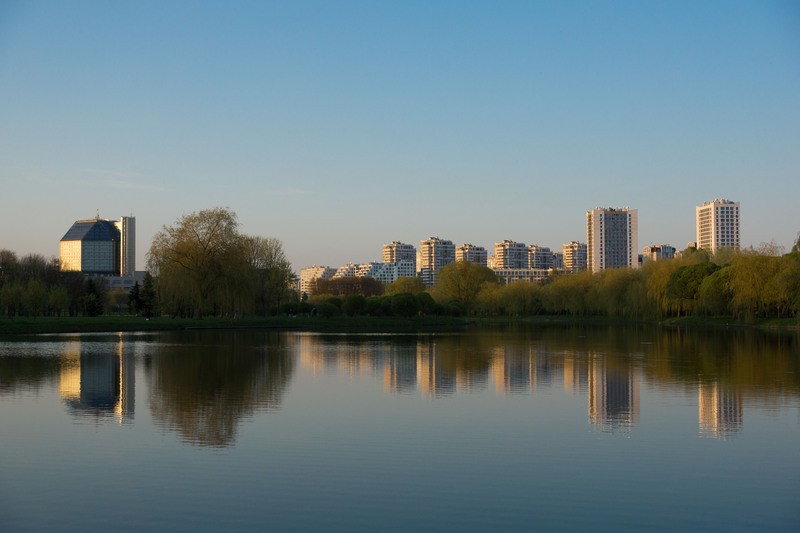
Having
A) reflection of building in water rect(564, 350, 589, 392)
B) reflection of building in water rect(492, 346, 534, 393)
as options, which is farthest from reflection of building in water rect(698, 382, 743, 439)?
reflection of building in water rect(492, 346, 534, 393)

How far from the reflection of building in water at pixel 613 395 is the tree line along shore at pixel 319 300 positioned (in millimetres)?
37483

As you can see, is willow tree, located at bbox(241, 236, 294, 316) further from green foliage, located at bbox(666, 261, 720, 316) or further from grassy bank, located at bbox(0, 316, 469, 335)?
green foliage, located at bbox(666, 261, 720, 316)

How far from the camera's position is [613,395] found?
18781mm

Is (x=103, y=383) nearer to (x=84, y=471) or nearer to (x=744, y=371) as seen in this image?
(x=84, y=471)

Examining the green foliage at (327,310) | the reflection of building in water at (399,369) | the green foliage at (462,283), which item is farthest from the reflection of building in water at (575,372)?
the green foliage at (462,283)

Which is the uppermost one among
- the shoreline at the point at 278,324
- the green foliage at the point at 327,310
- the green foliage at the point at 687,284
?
the green foliage at the point at 687,284

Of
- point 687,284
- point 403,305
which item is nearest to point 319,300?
point 403,305

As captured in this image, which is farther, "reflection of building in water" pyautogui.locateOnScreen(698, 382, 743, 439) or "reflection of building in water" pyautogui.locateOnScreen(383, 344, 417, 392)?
"reflection of building in water" pyautogui.locateOnScreen(383, 344, 417, 392)

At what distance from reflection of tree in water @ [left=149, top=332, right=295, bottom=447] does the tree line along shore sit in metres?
23.3

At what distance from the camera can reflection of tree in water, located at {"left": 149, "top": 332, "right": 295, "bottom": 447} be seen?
47.3 ft

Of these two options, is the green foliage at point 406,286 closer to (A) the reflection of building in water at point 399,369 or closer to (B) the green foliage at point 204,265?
(B) the green foliage at point 204,265

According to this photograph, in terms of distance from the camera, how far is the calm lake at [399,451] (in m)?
8.85

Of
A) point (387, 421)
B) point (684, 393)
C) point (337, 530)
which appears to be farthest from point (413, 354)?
point (337, 530)

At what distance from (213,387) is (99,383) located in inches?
141
